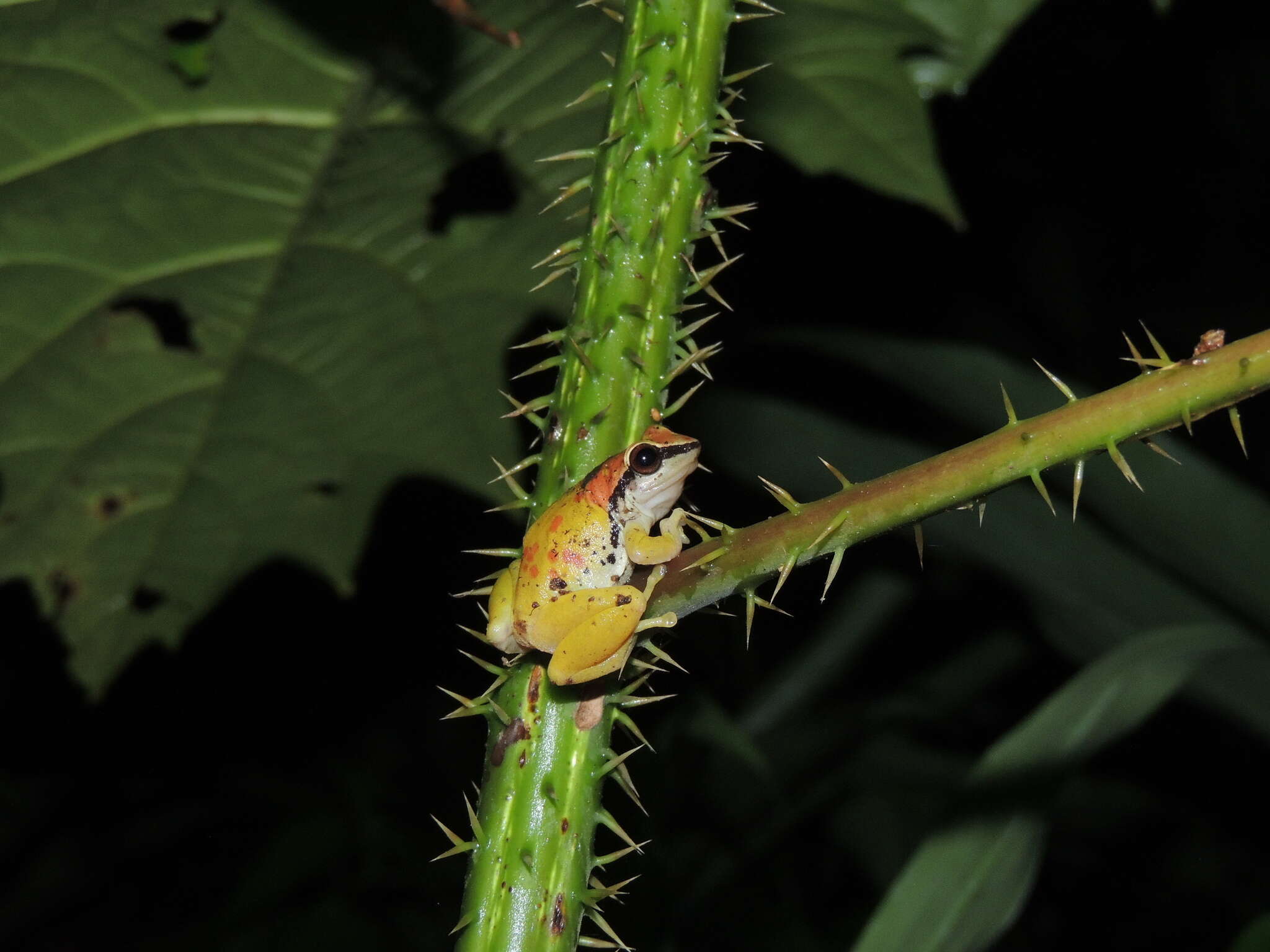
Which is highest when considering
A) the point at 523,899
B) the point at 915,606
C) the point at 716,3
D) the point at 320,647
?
the point at 716,3

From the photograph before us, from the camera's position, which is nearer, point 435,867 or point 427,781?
point 435,867

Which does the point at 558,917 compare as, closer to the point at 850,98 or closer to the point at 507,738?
the point at 507,738

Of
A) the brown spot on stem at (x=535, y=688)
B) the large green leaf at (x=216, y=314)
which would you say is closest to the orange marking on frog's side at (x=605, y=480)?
the brown spot on stem at (x=535, y=688)

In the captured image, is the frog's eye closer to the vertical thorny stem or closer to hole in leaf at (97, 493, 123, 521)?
the vertical thorny stem

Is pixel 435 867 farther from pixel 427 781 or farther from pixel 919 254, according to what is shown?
pixel 919 254

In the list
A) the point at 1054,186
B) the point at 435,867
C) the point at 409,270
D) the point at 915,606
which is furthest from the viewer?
the point at 915,606

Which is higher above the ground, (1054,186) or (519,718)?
(1054,186)

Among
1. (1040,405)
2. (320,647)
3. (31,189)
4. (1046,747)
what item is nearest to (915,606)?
(1040,405)

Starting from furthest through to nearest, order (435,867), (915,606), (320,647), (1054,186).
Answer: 1. (915,606)
2. (1054,186)
3. (320,647)
4. (435,867)

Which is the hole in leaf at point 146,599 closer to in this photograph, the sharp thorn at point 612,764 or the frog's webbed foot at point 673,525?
the frog's webbed foot at point 673,525

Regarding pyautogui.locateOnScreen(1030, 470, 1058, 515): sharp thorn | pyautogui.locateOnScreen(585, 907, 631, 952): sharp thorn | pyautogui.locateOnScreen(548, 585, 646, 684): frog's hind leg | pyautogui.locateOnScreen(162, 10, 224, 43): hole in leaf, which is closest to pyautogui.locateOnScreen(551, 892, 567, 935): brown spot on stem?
pyautogui.locateOnScreen(585, 907, 631, 952): sharp thorn
